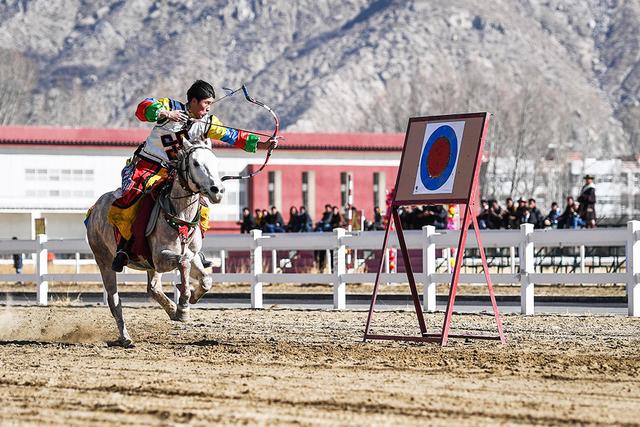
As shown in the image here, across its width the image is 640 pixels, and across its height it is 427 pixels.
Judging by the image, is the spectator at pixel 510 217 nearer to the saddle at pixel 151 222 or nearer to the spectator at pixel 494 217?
the spectator at pixel 494 217

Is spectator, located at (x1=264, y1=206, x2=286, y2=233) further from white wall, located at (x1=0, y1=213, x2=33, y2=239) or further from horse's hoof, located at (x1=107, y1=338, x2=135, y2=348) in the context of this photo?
white wall, located at (x1=0, y1=213, x2=33, y2=239)

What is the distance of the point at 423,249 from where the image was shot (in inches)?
→ 842

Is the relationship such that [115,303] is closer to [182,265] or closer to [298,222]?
[182,265]

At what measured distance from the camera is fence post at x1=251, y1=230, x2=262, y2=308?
23031mm

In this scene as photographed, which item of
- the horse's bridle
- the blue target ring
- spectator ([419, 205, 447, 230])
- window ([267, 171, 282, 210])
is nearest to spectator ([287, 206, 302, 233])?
spectator ([419, 205, 447, 230])

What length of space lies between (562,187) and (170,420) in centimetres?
10190

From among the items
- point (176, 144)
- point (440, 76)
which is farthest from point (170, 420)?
point (440, 76)

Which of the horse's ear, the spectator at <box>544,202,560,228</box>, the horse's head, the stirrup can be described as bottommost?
the spectator at <box>544,202,560,228</box>

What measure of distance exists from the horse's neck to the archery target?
2365mm

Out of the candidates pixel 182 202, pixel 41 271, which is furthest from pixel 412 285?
pixel 41 271

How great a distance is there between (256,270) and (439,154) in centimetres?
927

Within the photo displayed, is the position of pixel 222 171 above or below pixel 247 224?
above

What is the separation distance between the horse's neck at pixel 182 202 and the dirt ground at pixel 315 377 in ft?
4.38

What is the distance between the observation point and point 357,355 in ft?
42.8
